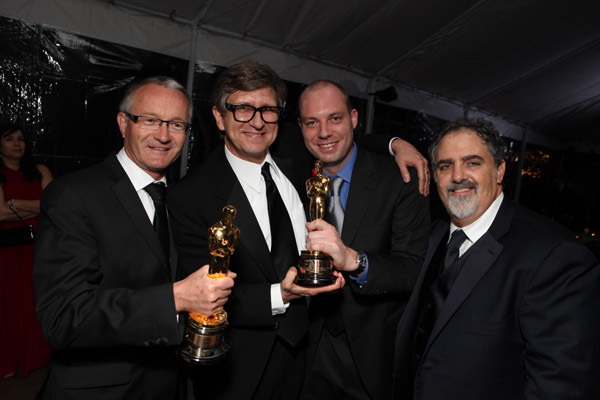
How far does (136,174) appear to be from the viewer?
1.94 m

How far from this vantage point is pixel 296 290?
1820 mm

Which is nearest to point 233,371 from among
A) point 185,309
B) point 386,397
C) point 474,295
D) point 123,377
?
point 123,377

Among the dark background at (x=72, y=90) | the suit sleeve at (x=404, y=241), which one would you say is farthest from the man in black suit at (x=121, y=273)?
the dark background at (x=72, y=90)

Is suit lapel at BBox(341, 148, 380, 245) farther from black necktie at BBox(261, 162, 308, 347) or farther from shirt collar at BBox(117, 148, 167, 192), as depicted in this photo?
shirt collar at BBox(117, 148, 167, 192)

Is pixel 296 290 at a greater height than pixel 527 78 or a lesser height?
lesser

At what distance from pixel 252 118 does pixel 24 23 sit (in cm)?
380

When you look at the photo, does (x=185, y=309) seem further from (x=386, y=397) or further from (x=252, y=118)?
(x=386, y=397)

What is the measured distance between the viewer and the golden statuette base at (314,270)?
1.75m

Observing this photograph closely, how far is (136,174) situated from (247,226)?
671mm

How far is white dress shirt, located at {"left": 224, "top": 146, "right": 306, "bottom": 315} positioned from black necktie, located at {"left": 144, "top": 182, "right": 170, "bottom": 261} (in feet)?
1.56

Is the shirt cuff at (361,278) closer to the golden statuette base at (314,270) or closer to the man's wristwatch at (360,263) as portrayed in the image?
the man's wristwatch at (360,263)

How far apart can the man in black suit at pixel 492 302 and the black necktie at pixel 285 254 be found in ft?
2.12

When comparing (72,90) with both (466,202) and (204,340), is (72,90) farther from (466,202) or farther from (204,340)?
(466,202)

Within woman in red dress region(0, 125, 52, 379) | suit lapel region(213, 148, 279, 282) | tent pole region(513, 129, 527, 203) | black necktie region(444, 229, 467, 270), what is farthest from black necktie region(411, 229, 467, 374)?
tent pole region(513, 129, 527, 203)
